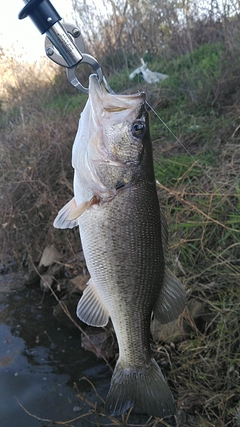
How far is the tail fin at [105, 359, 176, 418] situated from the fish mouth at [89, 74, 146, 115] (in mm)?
1103

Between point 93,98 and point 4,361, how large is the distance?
10.3ft

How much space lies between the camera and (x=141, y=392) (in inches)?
65.9

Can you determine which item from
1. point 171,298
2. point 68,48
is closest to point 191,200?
point 171,298

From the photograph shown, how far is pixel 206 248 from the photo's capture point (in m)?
3.02

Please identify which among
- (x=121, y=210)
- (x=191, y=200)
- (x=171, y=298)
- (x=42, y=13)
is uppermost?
(x=42, y=13)

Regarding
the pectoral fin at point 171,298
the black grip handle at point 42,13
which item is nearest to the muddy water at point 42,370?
the pectoral fin at point 171,298

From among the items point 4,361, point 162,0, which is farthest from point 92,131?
point 162,0

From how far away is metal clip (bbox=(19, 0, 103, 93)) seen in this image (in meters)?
1.31

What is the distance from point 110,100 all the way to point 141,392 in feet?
4.06

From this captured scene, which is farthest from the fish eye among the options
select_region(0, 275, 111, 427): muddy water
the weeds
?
select_region(0, 275, 111, 427): muddy water

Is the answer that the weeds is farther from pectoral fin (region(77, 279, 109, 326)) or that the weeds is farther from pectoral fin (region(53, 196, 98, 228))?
pectoral fin (region(53, 196, 98, 228))

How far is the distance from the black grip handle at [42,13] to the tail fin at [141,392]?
1432 mm

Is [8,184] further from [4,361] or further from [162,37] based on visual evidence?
[162,37]

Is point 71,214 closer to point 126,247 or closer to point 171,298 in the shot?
point 126,247
